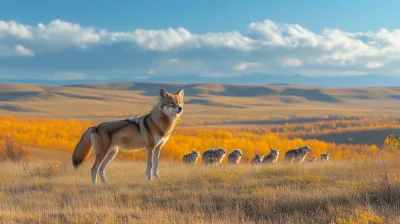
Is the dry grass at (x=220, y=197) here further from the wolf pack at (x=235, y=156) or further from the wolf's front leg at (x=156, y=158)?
the wolf pack at (x=235, y=156)

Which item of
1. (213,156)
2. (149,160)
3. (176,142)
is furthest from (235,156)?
(176,142)

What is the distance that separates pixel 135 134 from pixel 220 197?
11.3 feet

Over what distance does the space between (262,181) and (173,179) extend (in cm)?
246

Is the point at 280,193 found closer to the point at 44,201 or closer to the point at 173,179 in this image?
the point at 173,179

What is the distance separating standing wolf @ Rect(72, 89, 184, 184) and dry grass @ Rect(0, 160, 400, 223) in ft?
2.71

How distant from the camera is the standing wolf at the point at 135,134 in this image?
12.3 metres

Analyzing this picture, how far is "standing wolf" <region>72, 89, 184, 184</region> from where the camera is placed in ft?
40.4

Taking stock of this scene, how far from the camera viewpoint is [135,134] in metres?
12.4

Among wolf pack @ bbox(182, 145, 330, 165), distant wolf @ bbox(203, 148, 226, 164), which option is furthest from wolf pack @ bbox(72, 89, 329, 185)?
wolf pack @ bbox(182, 145, 330, 165)

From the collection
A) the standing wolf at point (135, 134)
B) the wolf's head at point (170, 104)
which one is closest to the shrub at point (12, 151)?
the standing wolf at point (135, 134)

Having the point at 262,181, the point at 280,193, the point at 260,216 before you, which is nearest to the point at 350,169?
the point at 262,181

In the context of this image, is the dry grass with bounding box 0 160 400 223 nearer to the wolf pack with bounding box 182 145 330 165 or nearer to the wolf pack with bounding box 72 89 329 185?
the wolf pack with bounding box 72 89 329 185

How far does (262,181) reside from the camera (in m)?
11.6

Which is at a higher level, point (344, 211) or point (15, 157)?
point (344, 211)
